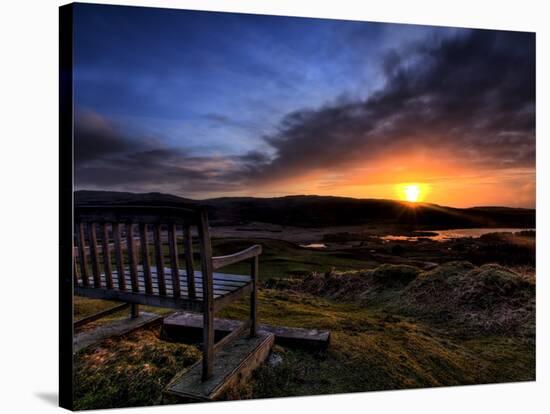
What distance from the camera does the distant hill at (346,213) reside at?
16.2 feet

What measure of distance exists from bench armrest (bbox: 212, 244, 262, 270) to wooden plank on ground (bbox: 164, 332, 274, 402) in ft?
2.26

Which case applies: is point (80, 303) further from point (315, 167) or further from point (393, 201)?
point (393, 201)

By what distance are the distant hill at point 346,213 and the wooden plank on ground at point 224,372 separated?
1.05 m

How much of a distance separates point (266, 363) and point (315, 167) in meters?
1.76

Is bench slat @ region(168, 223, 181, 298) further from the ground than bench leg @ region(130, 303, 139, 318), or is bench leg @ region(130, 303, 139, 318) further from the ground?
bench slat @ region(168, 223, 181, 298)

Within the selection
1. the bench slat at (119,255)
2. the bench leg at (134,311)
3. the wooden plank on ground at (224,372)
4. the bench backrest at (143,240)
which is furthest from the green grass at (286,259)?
the bench slat at (119,255)

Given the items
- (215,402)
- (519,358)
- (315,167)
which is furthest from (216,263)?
(519,358)

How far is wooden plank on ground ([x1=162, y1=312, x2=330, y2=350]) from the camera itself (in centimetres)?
478

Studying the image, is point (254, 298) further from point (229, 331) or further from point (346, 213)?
point (346, 213)

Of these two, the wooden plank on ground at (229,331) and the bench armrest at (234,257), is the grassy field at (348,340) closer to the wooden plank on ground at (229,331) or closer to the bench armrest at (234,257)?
the wooden plank on ground at (229,331)

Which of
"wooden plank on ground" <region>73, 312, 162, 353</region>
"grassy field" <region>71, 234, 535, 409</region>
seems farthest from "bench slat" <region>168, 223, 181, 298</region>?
"wooden plank on ground" <region>73, 312, 162, 353</region>

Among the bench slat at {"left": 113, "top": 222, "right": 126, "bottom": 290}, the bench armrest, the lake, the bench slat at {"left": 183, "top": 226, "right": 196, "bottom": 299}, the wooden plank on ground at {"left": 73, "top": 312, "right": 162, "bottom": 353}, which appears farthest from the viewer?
the lake

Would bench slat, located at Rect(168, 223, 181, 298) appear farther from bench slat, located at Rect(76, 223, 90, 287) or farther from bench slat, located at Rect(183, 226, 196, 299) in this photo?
bench slat, located at Rect(76, 223, 90, 287)

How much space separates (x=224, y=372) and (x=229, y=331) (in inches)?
31.0
